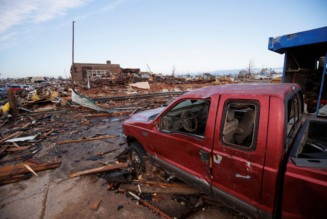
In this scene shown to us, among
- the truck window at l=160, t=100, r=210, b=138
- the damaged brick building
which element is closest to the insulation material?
the truck window at l=160, t=100, r=210, b=138

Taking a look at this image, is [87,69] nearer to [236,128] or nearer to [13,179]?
[13,179]

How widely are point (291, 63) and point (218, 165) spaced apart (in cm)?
691

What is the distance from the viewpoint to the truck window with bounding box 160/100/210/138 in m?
2.78

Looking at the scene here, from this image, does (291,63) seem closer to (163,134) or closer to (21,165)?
(163,134)

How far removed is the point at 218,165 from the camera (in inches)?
81.4

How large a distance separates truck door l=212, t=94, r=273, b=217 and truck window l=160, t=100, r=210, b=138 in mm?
601

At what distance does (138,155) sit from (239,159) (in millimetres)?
2396

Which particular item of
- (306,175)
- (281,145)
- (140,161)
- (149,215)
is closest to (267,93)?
(281,145)

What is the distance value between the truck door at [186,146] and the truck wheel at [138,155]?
1.30 ft

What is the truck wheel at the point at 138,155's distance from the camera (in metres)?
3.58

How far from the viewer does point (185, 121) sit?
2.78 m

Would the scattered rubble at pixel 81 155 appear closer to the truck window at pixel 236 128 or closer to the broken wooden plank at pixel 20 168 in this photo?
the broken wooden plank at pixel 20 168

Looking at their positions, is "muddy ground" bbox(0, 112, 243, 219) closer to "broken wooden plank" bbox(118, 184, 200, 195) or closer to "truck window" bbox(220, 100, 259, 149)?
"broken wooden plank" bbox(118, 184, 200, 195)

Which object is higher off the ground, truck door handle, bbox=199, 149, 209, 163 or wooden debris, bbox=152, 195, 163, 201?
truck door handle, bbox=199, 149, 209, 163
